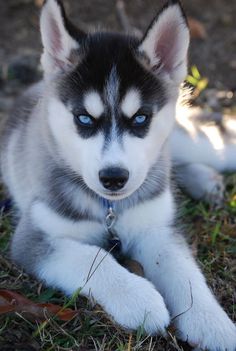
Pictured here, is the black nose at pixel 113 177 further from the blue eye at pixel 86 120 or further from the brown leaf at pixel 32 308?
the brown leaf at pixel 32 308

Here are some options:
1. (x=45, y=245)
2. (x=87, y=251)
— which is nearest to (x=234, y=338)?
(x=87, y=251)

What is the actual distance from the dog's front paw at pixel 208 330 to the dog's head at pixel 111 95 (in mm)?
734

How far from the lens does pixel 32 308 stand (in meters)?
2.96

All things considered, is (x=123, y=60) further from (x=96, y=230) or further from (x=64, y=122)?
(x=96, y=230)

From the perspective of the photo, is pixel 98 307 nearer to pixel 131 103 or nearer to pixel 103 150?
pixel 103 150

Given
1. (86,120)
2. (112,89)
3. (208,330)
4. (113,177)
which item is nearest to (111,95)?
(112,89)

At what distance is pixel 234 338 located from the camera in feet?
9.53

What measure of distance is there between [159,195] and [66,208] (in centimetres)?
60

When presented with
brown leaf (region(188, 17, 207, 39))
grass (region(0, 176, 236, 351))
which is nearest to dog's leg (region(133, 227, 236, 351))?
grass (region(0, 176, 236, 351))

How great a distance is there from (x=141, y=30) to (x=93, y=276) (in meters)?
4.44

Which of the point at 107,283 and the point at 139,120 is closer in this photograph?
the point at 107,283

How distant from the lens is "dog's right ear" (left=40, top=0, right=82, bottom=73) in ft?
10.6

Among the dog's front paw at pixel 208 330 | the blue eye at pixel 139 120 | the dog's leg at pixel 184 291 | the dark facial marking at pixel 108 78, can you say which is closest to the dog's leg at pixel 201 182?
the dog's leg at pixel 184 291

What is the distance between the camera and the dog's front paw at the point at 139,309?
9.55 feet
